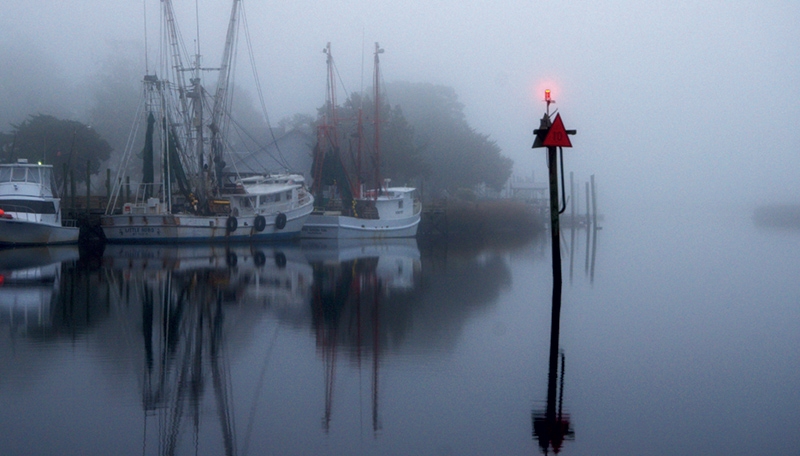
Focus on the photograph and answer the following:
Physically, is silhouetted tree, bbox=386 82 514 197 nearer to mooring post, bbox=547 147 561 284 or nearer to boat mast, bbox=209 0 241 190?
boat mast, bbox=209 0 241 190

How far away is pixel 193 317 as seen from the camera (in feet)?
41.1

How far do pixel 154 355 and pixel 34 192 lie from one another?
24.5 meters

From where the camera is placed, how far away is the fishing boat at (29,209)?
29766 mm

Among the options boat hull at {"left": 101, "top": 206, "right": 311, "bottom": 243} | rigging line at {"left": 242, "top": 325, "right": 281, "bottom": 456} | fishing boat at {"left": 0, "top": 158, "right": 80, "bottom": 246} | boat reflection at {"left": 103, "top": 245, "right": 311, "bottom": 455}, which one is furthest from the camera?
boat hull at {"left": 101, "top": 206, "right": 311, "bottom": 243}

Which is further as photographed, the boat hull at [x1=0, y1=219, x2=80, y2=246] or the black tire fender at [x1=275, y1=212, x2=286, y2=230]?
the black tire fender at [x1=275, y1=212, x2=286, y2=230]

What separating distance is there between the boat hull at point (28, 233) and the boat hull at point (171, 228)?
2207 millimetres

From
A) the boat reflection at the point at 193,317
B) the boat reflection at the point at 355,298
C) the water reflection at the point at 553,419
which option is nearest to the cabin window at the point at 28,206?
the boat reflection at the point at 193,317

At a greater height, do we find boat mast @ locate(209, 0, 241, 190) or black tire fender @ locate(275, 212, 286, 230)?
boat mast @ locate(209, 0, 241, 190)

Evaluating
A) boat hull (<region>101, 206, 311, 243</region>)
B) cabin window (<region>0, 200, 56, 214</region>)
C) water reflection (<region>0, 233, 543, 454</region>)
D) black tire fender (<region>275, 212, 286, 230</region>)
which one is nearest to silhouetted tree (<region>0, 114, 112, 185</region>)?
boat hull (<region>101, 206, 311, 243</region>)

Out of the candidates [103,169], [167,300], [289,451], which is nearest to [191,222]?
[167,300]

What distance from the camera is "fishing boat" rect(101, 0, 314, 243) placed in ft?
110

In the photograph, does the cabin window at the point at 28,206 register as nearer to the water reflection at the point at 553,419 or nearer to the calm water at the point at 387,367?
the calm water at the point at 387,367

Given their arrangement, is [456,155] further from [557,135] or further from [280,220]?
[557,135]

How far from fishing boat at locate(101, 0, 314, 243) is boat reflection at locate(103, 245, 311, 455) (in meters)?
6.31
